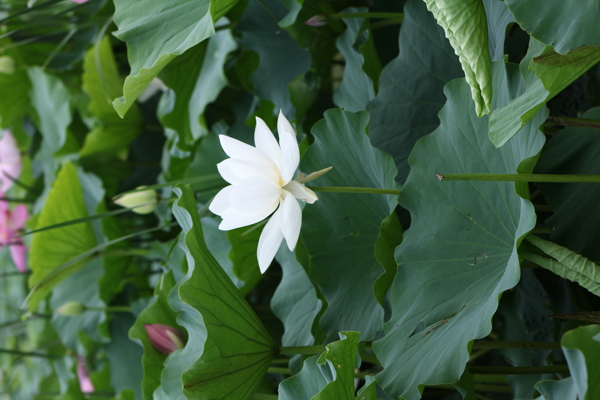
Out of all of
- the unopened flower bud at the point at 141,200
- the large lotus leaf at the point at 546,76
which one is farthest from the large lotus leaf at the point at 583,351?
the unopened flower bud at the point at 141,200

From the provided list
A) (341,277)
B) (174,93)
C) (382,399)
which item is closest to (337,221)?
(341,277)

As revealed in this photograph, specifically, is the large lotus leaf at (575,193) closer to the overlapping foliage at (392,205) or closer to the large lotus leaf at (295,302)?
the overlapping foliage at (392,205)

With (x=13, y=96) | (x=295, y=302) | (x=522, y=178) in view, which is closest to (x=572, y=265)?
(x=522, y=178)

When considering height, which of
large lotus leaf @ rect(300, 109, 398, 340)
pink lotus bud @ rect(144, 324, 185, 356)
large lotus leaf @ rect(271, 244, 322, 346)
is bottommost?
pink lotus bud @ rect(144, 324, 185, 356)

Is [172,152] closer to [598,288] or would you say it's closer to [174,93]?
[174,93]

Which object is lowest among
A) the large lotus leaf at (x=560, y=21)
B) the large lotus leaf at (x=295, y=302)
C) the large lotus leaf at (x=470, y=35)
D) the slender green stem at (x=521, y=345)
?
the large lotus leaf at (x=295, y=302)

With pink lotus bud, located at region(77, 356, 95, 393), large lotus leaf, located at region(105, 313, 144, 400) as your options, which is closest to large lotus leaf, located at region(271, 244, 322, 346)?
large lotus leaf, located at region(105, 313, 144, 400)

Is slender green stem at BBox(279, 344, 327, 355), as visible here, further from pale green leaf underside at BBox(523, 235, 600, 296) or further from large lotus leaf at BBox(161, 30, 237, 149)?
large lotus leaf at BBox(161, 30, 237, 149)
